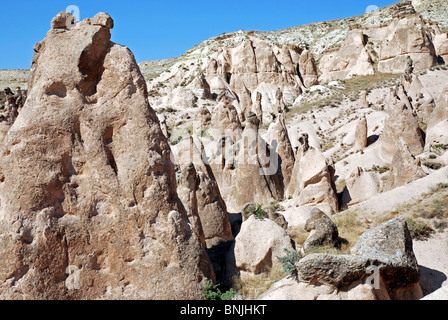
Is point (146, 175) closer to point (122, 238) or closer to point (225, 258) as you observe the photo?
point (122, 238)

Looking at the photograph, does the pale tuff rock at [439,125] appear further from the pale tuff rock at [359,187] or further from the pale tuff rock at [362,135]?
the pale tuff rock at [359,187]

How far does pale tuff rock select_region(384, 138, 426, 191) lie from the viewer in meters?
12.6

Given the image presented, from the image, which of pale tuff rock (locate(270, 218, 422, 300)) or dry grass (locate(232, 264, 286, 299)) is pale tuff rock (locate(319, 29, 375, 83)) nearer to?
dry grass (locate(232, 264, 286, 299))

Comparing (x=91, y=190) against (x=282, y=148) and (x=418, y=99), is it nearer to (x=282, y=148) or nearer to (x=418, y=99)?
(x=282, y=148)

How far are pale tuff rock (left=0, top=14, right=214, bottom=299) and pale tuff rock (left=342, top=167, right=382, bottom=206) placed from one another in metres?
9.85

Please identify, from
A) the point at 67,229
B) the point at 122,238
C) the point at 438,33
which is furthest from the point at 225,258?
the point at 438,33

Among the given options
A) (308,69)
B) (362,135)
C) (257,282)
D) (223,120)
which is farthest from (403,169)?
(308,69)

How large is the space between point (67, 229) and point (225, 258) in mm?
3364

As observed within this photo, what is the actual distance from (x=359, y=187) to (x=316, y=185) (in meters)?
1.96

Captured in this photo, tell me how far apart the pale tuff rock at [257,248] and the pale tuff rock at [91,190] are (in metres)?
1.70

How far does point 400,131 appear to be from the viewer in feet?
58.2

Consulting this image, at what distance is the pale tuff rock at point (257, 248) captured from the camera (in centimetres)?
733

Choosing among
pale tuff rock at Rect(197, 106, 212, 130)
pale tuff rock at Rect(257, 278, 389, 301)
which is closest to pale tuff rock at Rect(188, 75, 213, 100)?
pale tuff rock at Rect(197, 106, 212, 130)

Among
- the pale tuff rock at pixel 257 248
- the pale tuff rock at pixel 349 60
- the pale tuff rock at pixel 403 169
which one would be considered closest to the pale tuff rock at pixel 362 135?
the pale tuff rock at pixel 403 169
